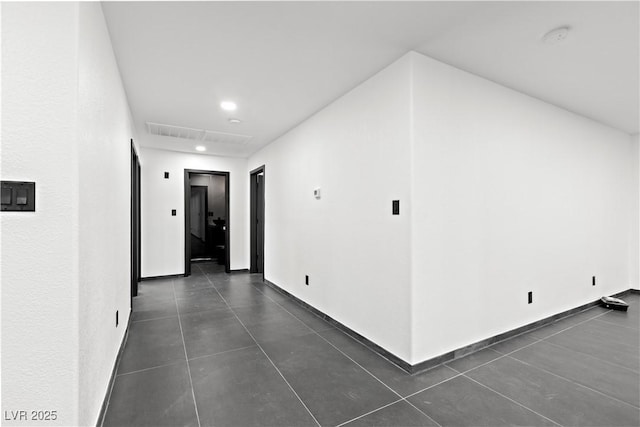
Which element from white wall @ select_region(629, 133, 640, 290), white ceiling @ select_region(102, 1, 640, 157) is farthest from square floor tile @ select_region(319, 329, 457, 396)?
white wall @ select_region(629, 133, 640, 290)

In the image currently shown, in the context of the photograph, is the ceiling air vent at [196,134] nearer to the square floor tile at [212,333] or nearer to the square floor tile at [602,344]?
the square floor tile at [212,333]

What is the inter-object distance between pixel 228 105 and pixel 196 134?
4.60 feet

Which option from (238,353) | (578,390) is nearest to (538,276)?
(578,390)

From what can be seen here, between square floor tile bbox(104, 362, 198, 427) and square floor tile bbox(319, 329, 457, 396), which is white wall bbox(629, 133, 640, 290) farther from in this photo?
square floor tile bbox(104, 362, 198, 427)

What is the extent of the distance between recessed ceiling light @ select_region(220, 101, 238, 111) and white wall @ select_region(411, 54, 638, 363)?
6.54ft

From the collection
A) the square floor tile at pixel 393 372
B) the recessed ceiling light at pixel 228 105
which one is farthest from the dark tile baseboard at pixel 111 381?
the recessed ceiling light at pixel 228 105

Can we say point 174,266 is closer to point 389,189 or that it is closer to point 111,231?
point 111,231

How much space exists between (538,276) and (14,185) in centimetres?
410

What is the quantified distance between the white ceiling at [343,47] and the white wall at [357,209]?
0.33 meters

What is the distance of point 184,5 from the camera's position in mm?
1712

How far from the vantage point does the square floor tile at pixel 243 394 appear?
1689mm

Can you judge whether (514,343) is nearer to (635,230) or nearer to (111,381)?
(111,381)

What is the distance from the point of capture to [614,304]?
366 centimetres

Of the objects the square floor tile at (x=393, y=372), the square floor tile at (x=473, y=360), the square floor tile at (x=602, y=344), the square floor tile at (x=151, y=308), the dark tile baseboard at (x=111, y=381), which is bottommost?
the square floor tile at (x=602, y=344)
